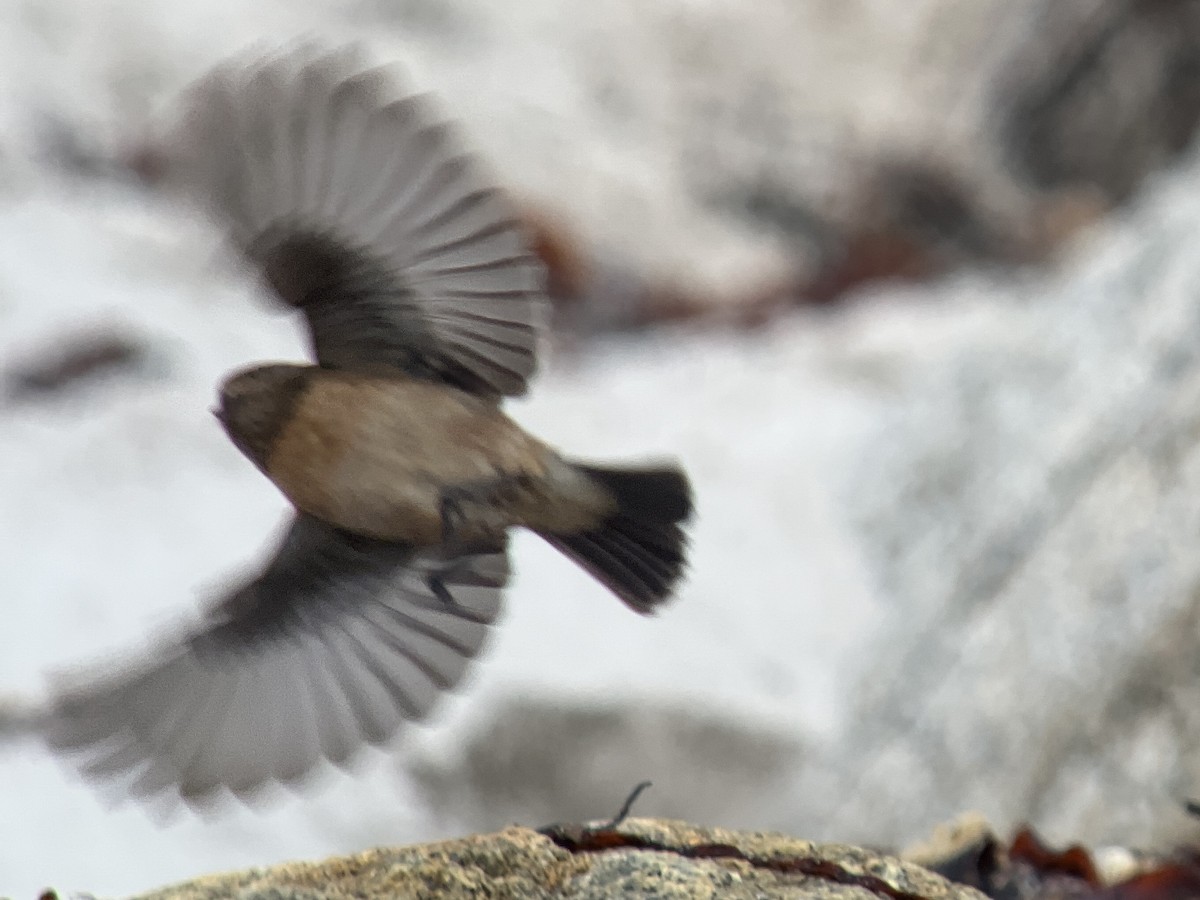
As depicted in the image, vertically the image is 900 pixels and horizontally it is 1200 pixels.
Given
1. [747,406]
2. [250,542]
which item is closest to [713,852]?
[250,542]

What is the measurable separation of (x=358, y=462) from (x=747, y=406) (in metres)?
5.22

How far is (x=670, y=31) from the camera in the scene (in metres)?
12.0

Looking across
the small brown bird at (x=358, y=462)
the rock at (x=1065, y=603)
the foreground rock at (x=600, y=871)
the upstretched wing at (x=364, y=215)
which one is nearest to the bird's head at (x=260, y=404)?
the small brown bird at (x=358, y=462)

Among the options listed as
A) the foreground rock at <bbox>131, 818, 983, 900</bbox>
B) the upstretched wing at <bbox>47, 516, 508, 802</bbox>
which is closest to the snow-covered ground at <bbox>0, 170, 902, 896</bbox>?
the upstretched wing at <bbox>47, 516, 508, 802</bbox>

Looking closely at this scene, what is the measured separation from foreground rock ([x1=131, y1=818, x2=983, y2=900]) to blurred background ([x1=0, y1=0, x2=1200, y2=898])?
634mm

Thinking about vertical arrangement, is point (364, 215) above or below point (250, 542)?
below

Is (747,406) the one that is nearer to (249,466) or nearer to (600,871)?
(249,466)

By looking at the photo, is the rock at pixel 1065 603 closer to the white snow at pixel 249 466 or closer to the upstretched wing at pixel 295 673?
the white snow at pixel 249 466

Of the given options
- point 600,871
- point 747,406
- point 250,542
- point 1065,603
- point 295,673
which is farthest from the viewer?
point 747,406

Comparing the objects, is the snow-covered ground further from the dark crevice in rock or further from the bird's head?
the dark crevice in rock

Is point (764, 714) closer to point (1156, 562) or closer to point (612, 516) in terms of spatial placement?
point (1156, 562)

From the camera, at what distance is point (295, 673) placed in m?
Answer: 2.22

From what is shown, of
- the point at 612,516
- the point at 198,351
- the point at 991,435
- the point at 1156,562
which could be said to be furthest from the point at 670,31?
the point at 612,516

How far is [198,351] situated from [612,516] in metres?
5.35
